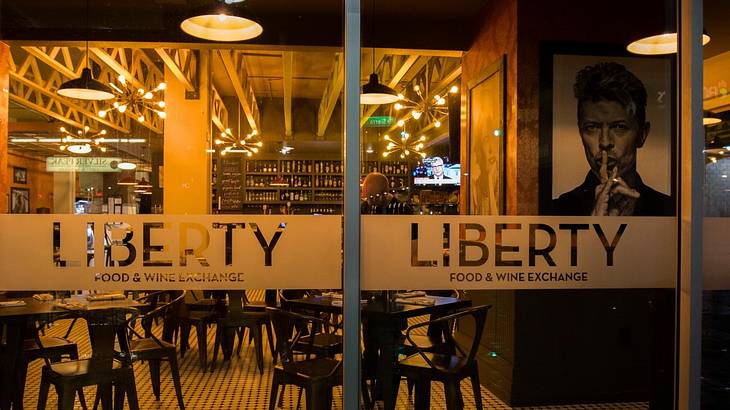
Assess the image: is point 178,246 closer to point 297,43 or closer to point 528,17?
point 297,43

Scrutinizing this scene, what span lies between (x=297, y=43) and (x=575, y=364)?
9.58ft

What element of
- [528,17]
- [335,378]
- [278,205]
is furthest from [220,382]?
[528,17]

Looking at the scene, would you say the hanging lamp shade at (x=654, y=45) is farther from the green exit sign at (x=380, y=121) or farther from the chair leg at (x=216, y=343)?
the chair leg at (x=216, y=343)

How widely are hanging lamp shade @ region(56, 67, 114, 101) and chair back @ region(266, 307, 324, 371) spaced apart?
1.58 m

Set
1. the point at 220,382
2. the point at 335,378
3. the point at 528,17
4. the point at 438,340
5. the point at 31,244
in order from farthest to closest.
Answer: the point at 220,382, the point at 528,17, the point at 438,340, the point at 335,378, the point at 31,244

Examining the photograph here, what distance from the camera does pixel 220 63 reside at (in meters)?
3.47

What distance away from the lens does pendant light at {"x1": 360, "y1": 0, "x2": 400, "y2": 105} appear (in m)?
3.27

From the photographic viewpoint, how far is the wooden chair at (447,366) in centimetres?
351

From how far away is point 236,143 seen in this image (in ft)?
11.5

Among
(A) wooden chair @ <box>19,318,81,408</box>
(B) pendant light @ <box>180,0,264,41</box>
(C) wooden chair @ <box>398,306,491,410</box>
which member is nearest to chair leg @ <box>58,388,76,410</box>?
(A) wooden chair @ <box>19,318,81,408</box>

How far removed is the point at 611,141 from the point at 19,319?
147 inches

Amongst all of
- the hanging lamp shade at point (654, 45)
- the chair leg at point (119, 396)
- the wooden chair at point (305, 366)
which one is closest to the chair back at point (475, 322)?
the wooden chair at point (305, 366)

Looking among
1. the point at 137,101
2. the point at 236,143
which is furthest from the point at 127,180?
the point at 236,143

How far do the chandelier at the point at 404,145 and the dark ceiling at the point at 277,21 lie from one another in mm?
583
